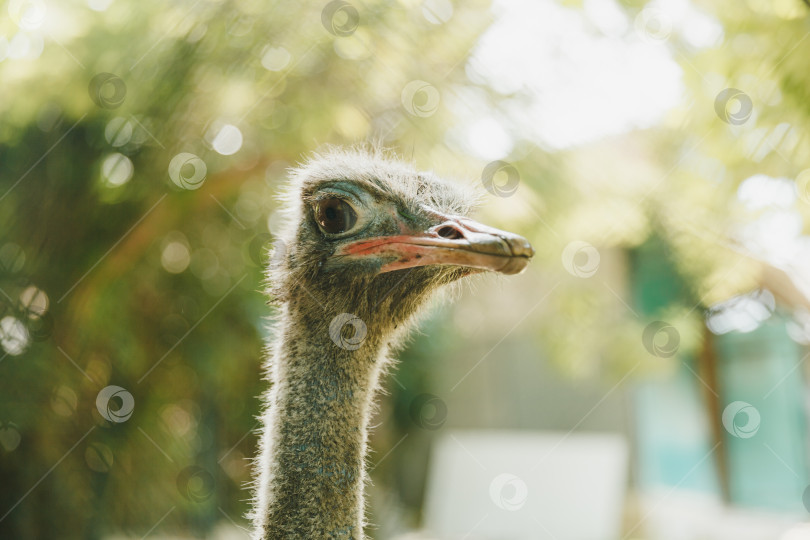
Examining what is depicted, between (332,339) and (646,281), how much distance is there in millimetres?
3362

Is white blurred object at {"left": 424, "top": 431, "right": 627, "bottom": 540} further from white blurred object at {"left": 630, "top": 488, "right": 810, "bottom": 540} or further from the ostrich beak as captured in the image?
the ostrich beak

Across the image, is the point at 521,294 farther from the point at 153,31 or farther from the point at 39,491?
→ the point at 153,31

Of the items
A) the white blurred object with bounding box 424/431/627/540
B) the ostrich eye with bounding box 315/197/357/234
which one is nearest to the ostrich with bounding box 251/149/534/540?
the ostrich eye with bounding box 315/197/357/234

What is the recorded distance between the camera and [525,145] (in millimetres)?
2662

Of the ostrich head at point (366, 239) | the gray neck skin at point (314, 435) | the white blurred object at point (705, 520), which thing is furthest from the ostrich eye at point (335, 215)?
the white blurred object at point (705, 520)

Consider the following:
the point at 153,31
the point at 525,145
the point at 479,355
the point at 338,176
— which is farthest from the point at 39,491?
the point at 479,355

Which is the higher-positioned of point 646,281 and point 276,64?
point 646,281

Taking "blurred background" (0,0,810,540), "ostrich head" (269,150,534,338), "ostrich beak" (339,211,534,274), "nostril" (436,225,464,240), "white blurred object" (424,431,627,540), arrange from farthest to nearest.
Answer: "white blurred object" (424,431,627,540) < "blurred background" (0,0,810,540) < "ostrich head" (269,150,534,338) < "nostril" (436,225,464,240) < "ostrich beak" (339,211,534,274)

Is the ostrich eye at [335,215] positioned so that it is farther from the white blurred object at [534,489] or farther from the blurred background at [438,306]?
the white blurred object at [534,489]

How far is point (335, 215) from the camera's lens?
4.75 ft

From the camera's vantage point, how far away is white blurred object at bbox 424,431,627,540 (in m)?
4.86

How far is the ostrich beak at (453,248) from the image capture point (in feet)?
3.54

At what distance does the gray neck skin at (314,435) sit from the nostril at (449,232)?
378 millimetres

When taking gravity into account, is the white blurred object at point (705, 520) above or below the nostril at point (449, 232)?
above
